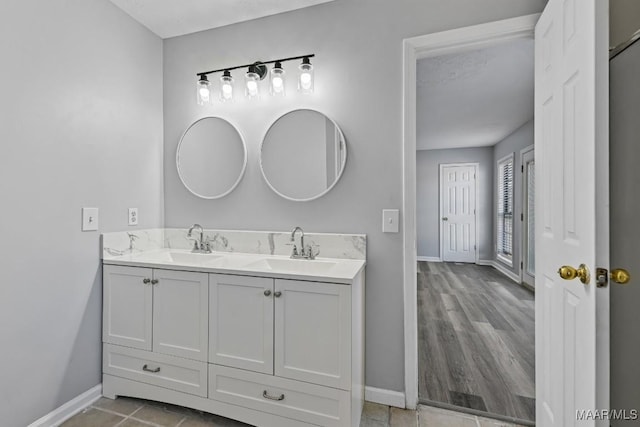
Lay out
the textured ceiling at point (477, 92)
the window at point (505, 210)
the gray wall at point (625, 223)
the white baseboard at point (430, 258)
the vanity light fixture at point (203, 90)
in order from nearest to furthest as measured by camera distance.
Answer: the gray wall at point (625, 223) → the vanity light fixture at point (203, 90) → the textured ceiling at point (477, 92) → the window at point (505, 210) → the white baseboard at point (430, 258)

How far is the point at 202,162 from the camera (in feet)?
7.50

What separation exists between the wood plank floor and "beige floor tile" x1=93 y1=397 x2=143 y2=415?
1738mm

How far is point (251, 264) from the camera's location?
1825 millimetres

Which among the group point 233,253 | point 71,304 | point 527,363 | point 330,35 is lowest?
point 527,363

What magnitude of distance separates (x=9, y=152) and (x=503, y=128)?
5.88 m

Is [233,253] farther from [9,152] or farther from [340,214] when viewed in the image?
[9,152]

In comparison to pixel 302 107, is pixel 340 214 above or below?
below

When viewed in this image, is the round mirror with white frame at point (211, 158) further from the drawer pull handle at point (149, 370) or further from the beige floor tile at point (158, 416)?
the beige floor tile at point (158, 416)

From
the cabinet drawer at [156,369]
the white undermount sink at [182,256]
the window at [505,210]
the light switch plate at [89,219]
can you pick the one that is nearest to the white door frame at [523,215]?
the window at [505,210]

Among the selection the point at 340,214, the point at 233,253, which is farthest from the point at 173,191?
the point at 340,214

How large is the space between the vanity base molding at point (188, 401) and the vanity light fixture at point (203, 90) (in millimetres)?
1892

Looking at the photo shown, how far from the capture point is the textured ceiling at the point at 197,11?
1.97 meters

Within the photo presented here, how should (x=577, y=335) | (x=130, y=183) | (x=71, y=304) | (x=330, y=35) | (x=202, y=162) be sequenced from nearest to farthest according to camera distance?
(x=577, y=335) < (x=71, y=304) < (x=330, y=35) < (x=130, y=183) < (x=202, y=162)

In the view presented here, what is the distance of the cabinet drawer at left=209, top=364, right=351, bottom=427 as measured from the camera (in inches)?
57.8
